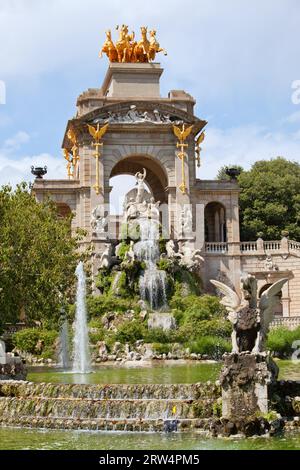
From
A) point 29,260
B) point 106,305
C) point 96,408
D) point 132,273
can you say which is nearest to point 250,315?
point 96,408

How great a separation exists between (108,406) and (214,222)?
114 ft

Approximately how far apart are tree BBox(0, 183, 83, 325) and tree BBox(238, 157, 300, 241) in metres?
29.4

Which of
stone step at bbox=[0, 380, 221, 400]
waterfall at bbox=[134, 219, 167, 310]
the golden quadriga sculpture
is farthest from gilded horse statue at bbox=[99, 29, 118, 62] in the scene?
stone step at bbox=[0, 380, 221, 400]

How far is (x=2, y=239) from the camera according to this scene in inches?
1058

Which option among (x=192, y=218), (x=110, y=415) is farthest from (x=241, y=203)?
(x=110, y=415)

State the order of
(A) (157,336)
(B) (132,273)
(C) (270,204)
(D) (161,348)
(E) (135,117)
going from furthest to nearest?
(C) (270,204), (E) (135,117), (B) (132,273), (A) (157,336), (D) (161,348)

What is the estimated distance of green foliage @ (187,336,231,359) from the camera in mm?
→ 33688

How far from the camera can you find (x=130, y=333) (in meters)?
34.9

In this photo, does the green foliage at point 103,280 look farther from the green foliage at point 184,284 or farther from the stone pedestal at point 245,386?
the stone pedestal at point 245,386

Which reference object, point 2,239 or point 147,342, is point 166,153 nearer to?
point 147,342

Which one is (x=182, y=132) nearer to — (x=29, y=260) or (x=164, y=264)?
(x=164, y=264)

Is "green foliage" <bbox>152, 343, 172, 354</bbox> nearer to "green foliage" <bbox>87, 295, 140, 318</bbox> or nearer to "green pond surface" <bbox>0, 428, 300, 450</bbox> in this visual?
"green foliage" <bbox>87, 295, 140, 318</bbox>

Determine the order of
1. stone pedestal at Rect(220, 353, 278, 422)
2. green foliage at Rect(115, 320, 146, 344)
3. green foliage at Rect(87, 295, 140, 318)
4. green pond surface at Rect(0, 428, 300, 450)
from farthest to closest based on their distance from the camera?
1. green foliage at Rect(87, 295, 140, 318)
2. green foliage at Rect(115, 320, 146, 344)
3. stone pedestal at Rect(220, 353, 278, 422)
4. green pond surface at Rect(0, 428, 300, 450)
